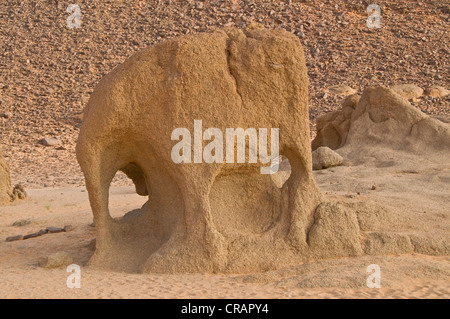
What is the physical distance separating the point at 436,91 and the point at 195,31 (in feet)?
26.5

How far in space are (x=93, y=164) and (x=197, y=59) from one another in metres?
1.20

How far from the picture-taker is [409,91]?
18797 mm

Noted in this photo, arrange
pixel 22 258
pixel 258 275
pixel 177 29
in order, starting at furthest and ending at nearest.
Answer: pixel 177 29 < pixel 22 258 < pixel 258 275

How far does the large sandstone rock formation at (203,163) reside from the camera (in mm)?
5113

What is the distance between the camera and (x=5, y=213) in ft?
30.0

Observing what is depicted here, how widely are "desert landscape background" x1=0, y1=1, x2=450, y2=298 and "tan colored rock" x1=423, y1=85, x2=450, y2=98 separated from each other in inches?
13.9

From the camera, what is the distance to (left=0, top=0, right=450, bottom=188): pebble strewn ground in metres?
19.2
